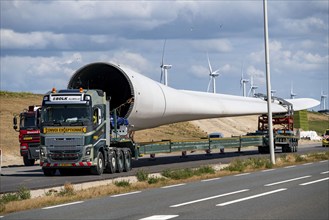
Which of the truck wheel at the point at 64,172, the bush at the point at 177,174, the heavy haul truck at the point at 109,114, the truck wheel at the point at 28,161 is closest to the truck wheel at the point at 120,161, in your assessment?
the heavy haul truck at the point at 109,114

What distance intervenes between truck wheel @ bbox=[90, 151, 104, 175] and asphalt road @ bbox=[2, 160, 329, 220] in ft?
24.7

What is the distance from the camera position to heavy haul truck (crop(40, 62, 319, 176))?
26.5 metres

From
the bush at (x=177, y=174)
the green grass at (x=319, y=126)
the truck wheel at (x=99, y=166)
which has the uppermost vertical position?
the green grass at (x=319, y=126)

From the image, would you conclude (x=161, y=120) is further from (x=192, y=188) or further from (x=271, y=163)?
(x=192, y=188)

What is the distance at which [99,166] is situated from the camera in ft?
89.5

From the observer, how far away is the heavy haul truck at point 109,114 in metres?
26.5

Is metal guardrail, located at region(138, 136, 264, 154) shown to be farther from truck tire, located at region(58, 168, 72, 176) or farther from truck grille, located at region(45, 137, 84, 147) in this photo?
truck grille, located at region(45, 137, 84, 147)

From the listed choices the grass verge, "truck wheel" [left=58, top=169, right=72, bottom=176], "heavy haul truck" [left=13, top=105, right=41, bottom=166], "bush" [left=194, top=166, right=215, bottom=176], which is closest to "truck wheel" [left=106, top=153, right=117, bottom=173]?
"truck wheel" [left=58, top=169, right=72, bottom=176]

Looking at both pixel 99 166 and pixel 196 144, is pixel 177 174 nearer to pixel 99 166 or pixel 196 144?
pixel 99 166

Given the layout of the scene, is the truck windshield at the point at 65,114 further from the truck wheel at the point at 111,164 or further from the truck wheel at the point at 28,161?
the truck wheel at the point at 28,161

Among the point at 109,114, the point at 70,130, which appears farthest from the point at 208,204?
the point at 109,114

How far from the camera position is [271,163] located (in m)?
31.4

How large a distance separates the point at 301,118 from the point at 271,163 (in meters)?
34.5

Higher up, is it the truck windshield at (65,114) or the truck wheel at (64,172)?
the truck windshield at (65,114)
